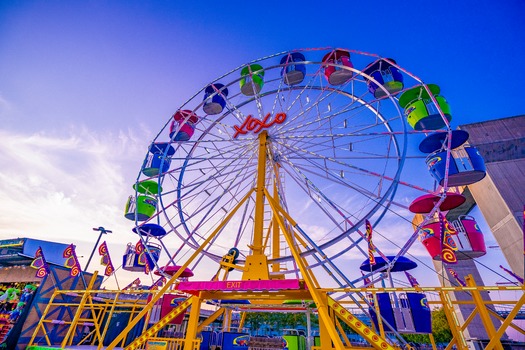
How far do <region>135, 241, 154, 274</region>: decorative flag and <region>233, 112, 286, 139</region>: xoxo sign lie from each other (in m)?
6.07

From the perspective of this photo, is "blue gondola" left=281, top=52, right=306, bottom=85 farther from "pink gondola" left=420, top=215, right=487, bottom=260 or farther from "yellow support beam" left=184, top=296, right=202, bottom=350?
"yellow support beam" left=184, top=296, right=202, bottom=350

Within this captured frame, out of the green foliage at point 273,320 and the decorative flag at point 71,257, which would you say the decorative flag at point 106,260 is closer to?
the decorative flag at point 71,257

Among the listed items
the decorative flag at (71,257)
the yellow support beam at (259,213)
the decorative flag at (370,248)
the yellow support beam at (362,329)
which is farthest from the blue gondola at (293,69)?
the decorative flag at (71,257)

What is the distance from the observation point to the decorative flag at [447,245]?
7272 millimetres

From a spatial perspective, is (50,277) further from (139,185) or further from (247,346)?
(247,346)

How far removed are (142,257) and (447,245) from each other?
10980 millimetres

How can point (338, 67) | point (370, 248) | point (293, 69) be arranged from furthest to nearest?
point (293, 69) → point (338, 67) → point (370, 248)

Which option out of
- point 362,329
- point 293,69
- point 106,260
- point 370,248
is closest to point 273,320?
point 106,260

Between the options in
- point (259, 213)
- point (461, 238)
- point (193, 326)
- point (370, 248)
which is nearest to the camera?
point (193, 326)

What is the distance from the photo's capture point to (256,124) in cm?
1083

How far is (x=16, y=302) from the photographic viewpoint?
13.8m

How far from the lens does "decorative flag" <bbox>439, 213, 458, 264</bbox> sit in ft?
23.9

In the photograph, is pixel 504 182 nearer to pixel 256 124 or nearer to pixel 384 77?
pixel 384 77

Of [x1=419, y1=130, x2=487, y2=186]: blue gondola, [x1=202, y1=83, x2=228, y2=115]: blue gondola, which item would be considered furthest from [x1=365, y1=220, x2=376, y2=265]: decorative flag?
[x1=202, y1=83, x2=228, y2=115]: blue gondola
